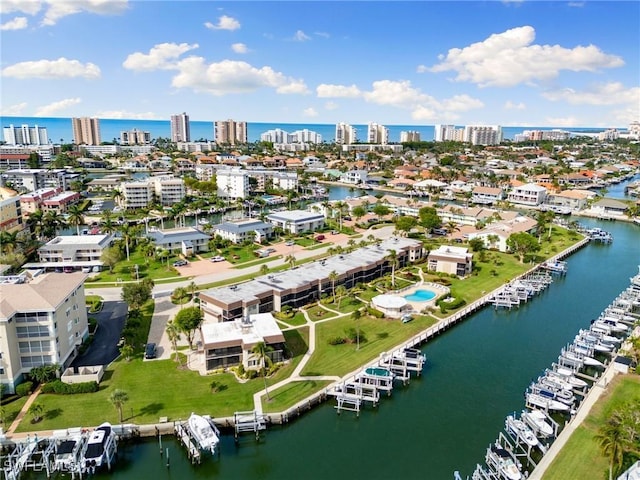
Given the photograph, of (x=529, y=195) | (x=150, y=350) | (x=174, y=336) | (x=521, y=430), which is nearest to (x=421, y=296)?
(x=521, y=430)

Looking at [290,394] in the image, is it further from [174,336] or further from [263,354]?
[174,336]

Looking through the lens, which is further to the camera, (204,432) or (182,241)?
(182,241)

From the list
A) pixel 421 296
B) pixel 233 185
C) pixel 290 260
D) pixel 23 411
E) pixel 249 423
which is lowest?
pixel 249 423

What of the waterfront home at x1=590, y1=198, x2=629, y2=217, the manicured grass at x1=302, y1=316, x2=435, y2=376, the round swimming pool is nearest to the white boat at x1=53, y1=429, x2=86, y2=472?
the manicured grass at x1=302, y1=316, x2=435, y2=376

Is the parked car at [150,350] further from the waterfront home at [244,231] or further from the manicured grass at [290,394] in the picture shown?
the waterfront home at [244,231]

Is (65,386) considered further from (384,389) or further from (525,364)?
(525,364)

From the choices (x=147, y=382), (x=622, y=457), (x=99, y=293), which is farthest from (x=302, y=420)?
(x=99, y=293)

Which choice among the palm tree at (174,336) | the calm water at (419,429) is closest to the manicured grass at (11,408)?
the calm water at (419,429)
